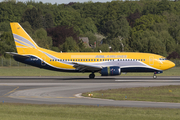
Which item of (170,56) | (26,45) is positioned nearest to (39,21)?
(170,56)

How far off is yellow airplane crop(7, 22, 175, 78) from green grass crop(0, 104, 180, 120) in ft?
82.1

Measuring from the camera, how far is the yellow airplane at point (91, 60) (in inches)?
1788

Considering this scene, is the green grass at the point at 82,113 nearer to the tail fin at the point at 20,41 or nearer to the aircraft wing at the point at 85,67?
the aircraft wing at the point at 85,67

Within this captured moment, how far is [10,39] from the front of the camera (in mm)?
107812

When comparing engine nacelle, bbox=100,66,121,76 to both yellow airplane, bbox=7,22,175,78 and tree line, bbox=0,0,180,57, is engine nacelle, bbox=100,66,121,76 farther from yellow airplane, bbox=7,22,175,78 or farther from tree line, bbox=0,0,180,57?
tree line, bbox=0,0,180,57

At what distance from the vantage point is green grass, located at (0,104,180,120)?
16.3 metres

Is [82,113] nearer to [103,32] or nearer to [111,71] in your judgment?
[111,71]

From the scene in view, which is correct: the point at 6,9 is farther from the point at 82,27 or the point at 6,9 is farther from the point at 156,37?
the point at 156,37

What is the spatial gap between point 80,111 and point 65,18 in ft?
543

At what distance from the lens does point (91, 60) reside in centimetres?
4634

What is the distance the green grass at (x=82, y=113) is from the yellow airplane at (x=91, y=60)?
25009mm

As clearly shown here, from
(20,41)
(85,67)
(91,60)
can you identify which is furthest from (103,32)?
(85,67)

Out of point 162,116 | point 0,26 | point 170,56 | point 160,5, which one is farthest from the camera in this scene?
point 160,5

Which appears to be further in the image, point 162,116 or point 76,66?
point 76,66
